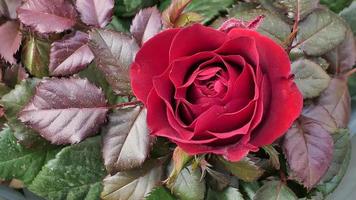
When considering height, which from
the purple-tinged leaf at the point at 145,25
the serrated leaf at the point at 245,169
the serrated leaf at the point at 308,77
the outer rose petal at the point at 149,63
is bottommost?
the serrated leaf at the point at 245,169

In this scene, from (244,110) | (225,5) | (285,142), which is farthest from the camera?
(225,5)

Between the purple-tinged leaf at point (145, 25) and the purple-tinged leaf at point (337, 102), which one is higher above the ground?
the purple-tinged leaf at point (145, 25)

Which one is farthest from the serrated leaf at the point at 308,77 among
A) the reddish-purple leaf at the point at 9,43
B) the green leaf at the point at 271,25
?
the reddish-purple leaf at the point at 9,43

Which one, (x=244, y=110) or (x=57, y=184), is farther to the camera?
(x=57, y=184)

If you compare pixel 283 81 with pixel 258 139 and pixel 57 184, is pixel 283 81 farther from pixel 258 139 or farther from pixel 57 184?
pixel 57 184

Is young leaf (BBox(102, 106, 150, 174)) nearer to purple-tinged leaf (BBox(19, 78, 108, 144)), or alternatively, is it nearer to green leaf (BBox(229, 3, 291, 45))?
purple-tinged leaf (BBox(19, 78, 108, 144))

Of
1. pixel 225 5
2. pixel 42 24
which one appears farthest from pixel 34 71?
pixel 225 5

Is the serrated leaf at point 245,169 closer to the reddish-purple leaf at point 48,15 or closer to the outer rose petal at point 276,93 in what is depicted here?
the outer rose petal at point 276,93

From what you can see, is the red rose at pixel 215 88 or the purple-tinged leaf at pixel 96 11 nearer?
the red rose at pixel 215 88
